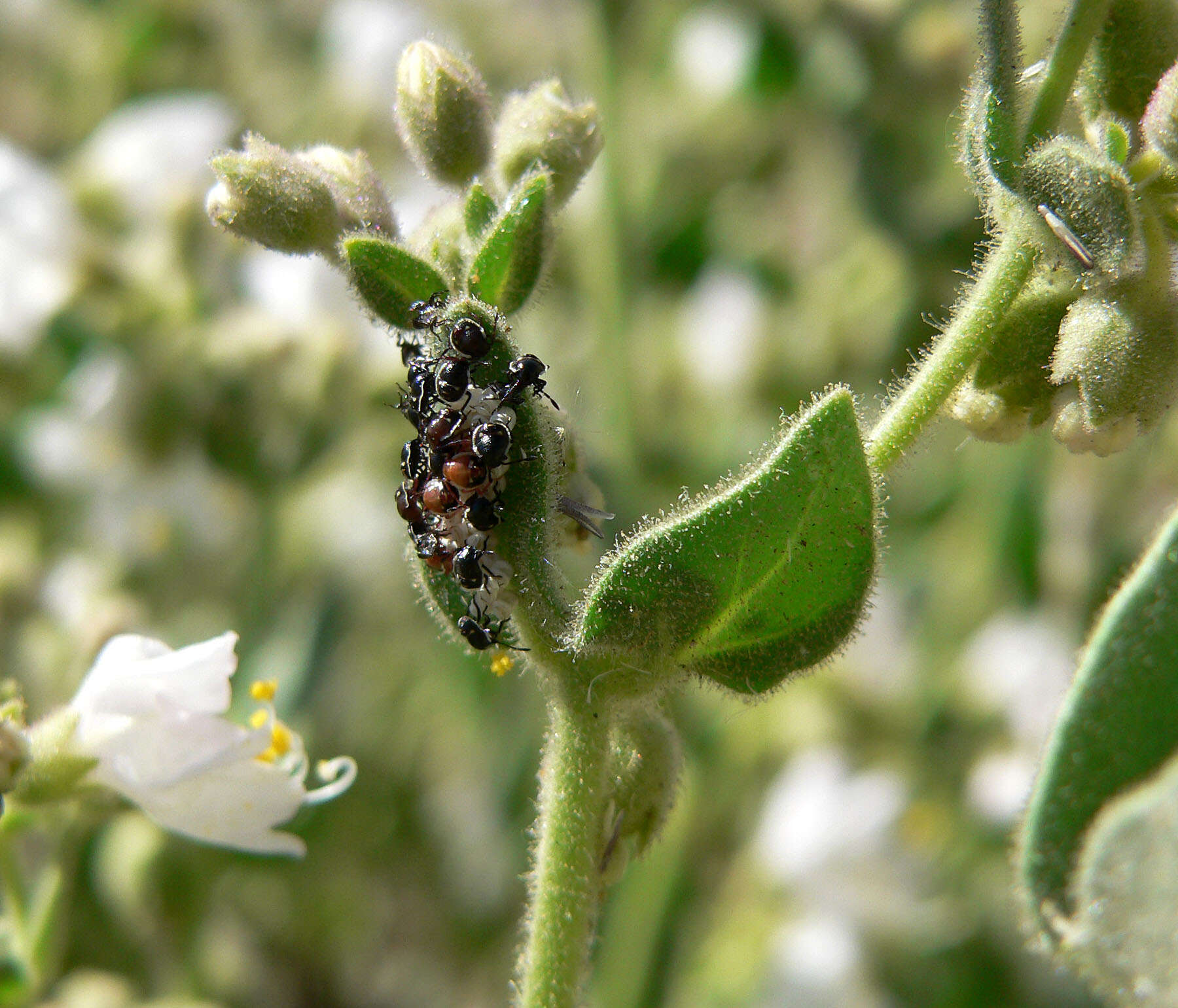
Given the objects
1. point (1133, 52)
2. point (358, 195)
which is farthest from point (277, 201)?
point (1133, 52)

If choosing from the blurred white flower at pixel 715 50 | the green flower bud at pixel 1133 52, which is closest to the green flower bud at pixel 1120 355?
the green flower bud at pixel 1133 52

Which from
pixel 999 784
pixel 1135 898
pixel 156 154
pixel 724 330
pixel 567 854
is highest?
pixel 1135 898

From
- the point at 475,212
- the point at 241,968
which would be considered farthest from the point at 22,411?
the point at 475,212

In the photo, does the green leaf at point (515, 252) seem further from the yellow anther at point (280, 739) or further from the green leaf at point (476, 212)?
the yellow anther at point (280, 739)

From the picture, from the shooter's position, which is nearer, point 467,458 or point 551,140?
point 467,458

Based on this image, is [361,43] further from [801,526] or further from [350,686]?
[801,526]

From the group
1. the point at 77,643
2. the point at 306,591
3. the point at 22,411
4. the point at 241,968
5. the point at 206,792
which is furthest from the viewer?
the point at 306,591

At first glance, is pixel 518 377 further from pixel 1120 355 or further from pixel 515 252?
pixel 1120 355

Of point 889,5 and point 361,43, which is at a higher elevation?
point 889,5
